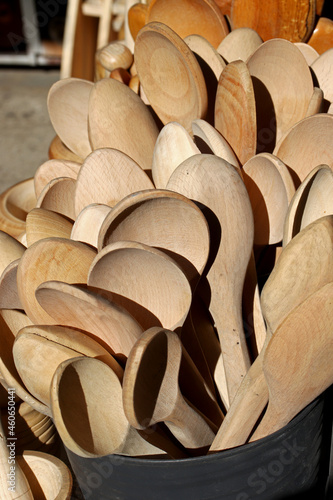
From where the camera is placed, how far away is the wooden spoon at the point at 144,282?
13.4 inches

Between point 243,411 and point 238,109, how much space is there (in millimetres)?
244

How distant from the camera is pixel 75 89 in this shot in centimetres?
56

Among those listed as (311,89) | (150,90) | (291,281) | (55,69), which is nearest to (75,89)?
(150,90)

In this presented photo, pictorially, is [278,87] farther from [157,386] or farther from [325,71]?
[157,386]

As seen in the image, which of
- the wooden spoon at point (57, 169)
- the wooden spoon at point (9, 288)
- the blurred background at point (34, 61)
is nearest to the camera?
the wooden spoon at point (9, 288)

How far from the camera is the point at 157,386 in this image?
0.33 m

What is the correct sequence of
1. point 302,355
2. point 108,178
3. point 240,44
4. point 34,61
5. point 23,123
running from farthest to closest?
Answer: point 34,61
point 23,123
point 240,44
point 108,178
point 302,355

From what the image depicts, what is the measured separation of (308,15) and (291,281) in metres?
0.38

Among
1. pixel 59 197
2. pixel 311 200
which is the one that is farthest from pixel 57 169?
pixel 311 200

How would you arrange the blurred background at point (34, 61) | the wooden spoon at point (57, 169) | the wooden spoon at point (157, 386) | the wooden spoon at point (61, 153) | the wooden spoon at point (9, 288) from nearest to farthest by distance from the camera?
the wooden spoon at point (157, 386), the wooden spoon at point (9, 288), the wooden spoon at point (57, 169), the wooden spoon at point (61, 153), the blurred background at point (34, 61)

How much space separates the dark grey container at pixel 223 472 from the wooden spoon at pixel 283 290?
0.03 metres

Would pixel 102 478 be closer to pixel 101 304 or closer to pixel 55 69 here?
pixel 101 304

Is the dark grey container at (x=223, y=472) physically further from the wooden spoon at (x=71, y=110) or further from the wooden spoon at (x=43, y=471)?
the wooden spoon at (x=71, y=110)

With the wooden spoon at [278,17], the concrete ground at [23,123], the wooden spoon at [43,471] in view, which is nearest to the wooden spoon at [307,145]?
the wooden spoon at [278,17]
